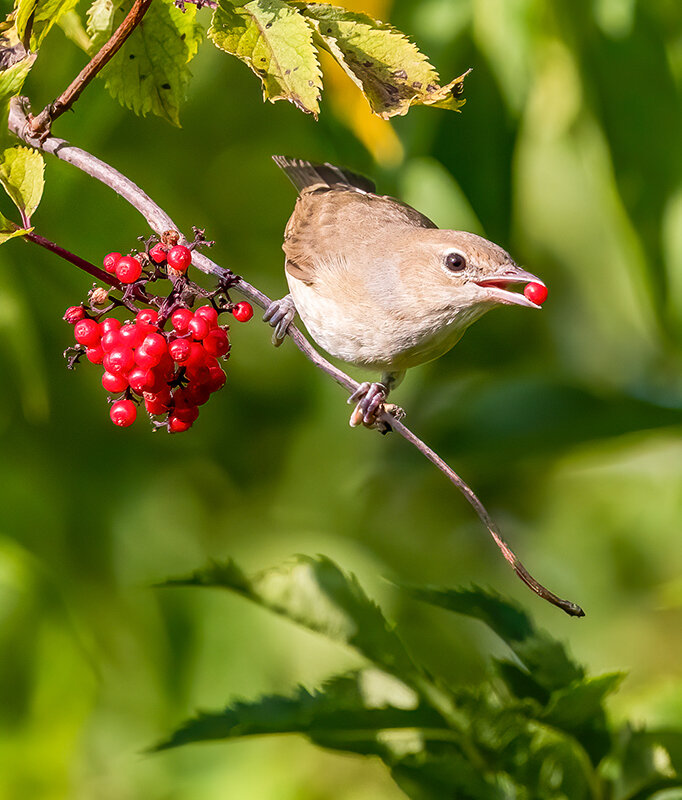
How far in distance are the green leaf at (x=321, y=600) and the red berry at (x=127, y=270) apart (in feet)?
1.52

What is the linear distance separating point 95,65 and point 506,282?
15.5 inches

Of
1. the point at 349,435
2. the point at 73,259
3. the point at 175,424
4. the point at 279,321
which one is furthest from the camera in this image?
the point at 349,435

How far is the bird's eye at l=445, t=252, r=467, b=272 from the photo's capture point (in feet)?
2.62

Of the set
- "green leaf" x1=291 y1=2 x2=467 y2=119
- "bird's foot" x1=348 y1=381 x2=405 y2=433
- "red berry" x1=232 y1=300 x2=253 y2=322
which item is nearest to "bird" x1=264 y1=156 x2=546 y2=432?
"bird's foot" x1=348 y1=381 x2=405 y2=433

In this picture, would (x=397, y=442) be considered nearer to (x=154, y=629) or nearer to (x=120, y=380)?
(x=154, y=629)

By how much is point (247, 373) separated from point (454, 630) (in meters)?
0.52

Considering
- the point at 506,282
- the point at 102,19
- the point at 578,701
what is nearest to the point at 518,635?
the point at 578,701

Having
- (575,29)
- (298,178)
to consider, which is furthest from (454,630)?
(575,29)

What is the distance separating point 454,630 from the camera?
4.29 feet

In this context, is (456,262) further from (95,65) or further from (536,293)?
(95,65)

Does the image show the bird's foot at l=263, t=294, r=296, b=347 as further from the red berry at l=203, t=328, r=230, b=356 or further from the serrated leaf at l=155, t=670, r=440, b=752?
the serrated leaf at l=155, t=670, r=440, b=752

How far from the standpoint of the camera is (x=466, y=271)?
796 millimetres

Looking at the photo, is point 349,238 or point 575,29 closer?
point 349,238

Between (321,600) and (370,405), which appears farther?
(321,600)
